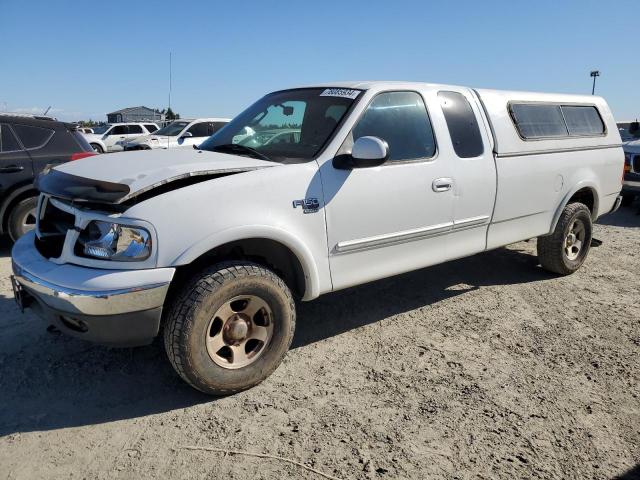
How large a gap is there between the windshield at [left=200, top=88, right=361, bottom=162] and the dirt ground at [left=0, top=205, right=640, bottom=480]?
1.46 metres

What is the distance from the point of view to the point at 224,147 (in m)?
3.77

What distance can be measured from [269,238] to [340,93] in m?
1.38

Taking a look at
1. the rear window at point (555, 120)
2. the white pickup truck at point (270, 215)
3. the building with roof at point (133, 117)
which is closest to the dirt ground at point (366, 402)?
the white pickup truck at point (270, 215)

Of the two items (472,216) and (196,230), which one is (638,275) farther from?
(196,230)

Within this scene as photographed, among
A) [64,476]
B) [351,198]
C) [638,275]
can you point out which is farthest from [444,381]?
[638,275]

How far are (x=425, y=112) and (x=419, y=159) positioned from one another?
16.5 inches

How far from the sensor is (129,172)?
2.87 m

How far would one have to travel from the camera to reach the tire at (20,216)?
19.2 ft

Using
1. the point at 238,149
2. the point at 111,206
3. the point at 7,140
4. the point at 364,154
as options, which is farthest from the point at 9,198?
the point at 364,154

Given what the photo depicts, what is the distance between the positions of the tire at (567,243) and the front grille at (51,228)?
14.5 ft

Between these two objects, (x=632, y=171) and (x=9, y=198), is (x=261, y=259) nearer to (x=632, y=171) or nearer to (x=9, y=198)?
(x=9, y=198)

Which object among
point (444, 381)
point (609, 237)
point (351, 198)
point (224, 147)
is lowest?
point (609, 237)

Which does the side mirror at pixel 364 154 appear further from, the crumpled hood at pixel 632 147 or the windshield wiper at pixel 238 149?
the crumpled hood at pixel 632 147

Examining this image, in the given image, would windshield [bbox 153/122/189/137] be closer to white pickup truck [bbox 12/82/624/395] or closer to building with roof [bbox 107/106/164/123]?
white pickup truck [bbox 12/82/624/395]
